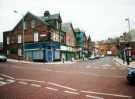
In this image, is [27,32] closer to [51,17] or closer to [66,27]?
[51,17]

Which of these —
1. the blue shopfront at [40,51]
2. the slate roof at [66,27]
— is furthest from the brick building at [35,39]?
the slate roof at [66,27]

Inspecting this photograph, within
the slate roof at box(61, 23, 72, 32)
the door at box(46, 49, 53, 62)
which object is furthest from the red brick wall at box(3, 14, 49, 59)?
the slate roof at box(61, 23, 72, 32)

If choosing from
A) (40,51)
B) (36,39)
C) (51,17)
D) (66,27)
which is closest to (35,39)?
(36,39)

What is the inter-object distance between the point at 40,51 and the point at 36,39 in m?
2.82

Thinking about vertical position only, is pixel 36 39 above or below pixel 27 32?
below

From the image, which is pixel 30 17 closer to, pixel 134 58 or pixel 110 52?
pixel 134 58

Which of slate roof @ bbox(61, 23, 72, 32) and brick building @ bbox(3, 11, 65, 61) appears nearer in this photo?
brick building @ bbox(3, 11, 65, 61)

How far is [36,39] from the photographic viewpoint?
38.7m

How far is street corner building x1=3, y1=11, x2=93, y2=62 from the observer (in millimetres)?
37875

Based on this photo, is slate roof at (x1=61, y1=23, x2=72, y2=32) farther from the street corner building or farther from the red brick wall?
the red brick wall

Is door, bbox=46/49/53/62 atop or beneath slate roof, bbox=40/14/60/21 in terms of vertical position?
beneath

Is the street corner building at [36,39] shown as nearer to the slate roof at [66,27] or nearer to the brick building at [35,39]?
the brick building at [35,39]

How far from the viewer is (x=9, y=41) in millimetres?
42562

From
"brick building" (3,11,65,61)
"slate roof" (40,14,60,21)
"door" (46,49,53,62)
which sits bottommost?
"door" (46,49,53,62)
